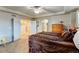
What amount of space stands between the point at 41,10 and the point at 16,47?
0.62 metres

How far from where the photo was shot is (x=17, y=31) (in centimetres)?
148

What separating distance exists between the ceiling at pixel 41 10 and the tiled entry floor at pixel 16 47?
40 cm

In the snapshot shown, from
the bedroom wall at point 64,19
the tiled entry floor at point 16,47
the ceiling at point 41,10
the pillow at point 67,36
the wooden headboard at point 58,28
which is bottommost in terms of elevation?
the tiled entry floor at point 16,47


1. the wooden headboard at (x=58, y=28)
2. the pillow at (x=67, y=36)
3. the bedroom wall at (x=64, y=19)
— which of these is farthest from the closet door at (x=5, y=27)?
the pillow at (x=67, y=36)

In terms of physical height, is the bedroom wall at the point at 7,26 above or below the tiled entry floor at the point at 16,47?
above

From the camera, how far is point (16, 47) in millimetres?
1418

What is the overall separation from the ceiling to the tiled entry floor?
0.40 metres

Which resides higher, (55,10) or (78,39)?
(55,10)

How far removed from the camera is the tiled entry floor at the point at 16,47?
1394mm

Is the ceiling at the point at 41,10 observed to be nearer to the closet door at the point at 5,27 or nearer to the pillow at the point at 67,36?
the closet door at the point at 5,27

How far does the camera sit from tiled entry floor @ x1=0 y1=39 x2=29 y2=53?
4.57 ft
